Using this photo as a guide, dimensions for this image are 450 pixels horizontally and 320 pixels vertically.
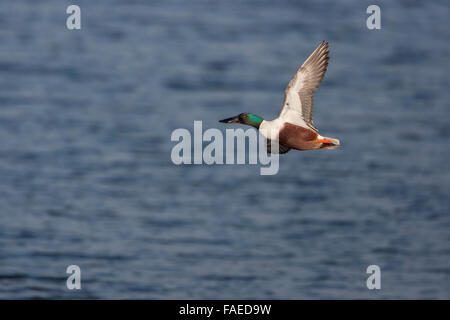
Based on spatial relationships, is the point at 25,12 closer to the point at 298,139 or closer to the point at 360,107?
the point at 360,107

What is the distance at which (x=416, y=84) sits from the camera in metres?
26.4

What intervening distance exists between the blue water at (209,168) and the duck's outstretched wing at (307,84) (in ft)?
27.0

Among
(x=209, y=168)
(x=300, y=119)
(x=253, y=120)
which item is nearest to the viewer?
(x=300, y=119)

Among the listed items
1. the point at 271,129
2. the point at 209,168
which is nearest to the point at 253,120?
the point at 271,129

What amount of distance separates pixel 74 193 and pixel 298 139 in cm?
1308

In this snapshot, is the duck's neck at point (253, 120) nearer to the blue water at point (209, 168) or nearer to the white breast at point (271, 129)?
the white breast at point (271, 129)

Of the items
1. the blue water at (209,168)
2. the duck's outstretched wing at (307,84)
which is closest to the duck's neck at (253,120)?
the duck's outstretched wing at (307,84)

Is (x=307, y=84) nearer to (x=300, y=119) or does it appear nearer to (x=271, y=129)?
(x=300, y=119)

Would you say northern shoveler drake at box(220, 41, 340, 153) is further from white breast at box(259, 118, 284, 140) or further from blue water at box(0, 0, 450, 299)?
blue water at box(0, 0, 450, 299)

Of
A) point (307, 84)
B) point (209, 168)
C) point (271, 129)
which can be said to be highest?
point (209, 168)

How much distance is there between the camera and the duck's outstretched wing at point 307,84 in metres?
7.71

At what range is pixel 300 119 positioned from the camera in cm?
747

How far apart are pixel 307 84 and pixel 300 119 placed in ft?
1.84
